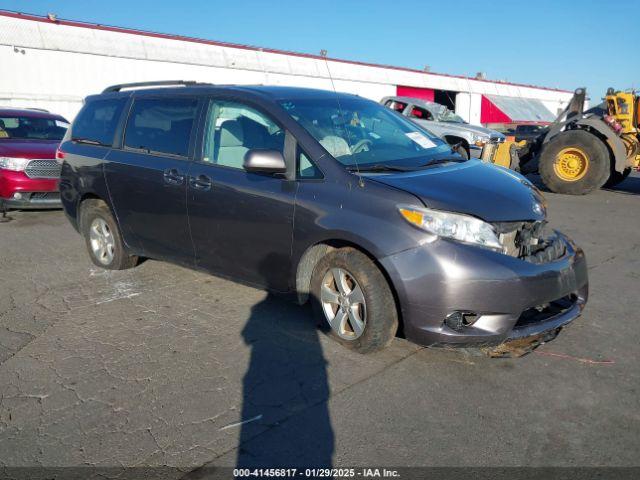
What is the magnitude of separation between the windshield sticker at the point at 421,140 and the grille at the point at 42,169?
6.06m

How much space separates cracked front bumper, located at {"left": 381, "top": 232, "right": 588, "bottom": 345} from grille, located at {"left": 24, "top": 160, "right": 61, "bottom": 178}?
697 centimetres

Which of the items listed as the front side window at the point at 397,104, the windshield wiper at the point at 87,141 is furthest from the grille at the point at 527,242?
the front side window at the point at 397,104

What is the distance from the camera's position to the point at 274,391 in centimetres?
320

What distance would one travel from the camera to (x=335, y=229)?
3.52m

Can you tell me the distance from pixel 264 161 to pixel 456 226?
4.48ft

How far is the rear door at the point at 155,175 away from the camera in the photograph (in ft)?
14.7

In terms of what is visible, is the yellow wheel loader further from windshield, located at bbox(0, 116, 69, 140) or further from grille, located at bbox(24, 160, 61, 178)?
windshield, located at bbox(0, 116, 69, 140)

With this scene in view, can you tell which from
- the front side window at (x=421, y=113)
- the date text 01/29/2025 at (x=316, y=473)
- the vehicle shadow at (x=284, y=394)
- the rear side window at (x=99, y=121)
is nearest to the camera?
the date text 01/29/2025 at (x=316, y=473)

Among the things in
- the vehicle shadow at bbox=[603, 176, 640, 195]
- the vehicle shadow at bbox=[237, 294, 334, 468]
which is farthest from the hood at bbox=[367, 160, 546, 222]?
the vehicle shadow at bbox=[603, 176, 640, 195]

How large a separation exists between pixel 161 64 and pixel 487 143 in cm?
1455

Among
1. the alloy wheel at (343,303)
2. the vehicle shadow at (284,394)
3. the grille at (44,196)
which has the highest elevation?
the grille at (44,196)

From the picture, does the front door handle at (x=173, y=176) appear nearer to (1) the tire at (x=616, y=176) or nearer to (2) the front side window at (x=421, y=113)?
(1) the tire at (x=616, y=176)

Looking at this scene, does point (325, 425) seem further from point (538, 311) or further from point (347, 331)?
point (538, 311)

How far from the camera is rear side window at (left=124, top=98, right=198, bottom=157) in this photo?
4504 millimetres
